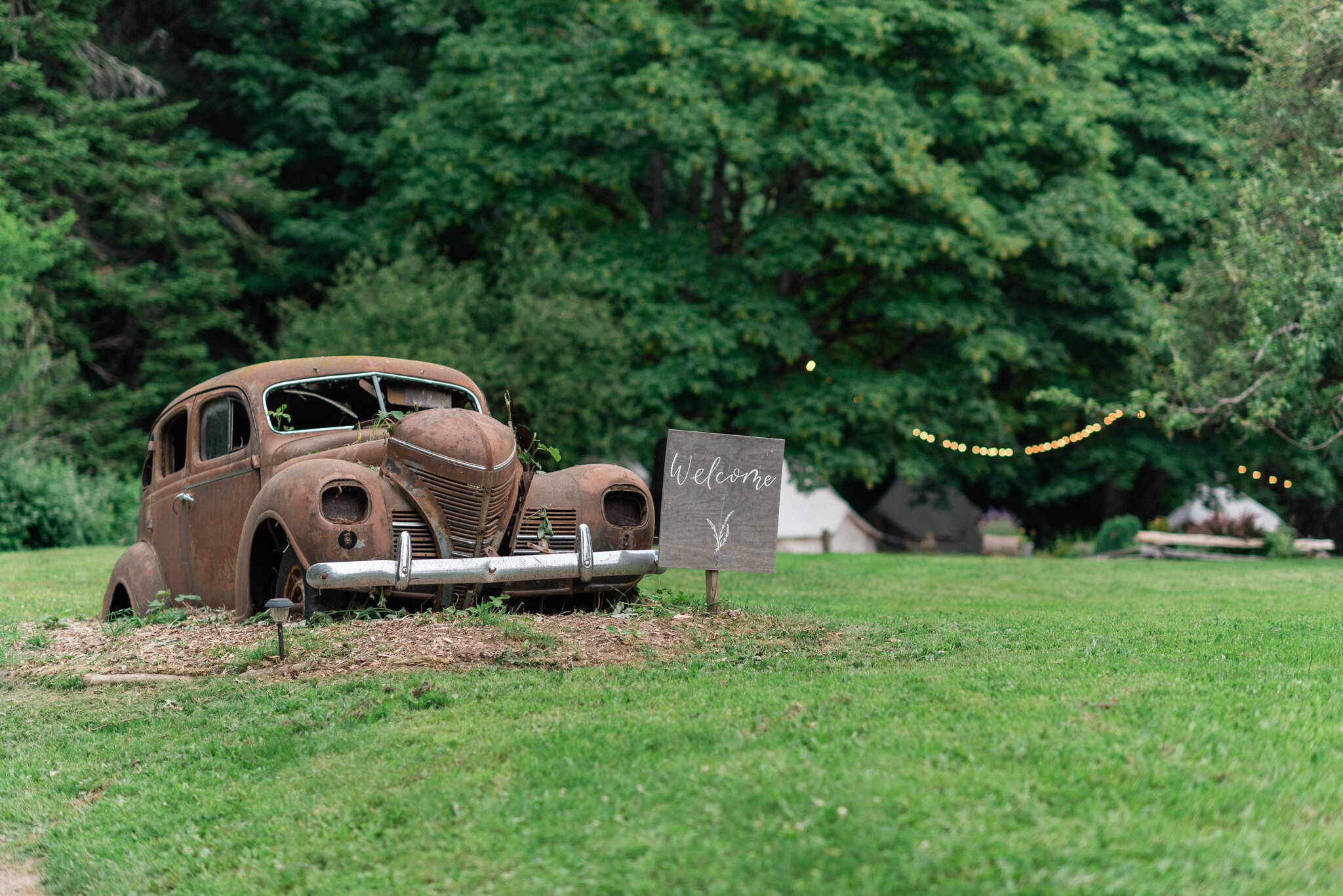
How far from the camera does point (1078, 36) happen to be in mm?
22594

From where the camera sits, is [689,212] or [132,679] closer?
[132,679]

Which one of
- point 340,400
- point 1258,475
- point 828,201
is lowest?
point 1258,475

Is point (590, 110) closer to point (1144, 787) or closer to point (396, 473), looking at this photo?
point (396, 473)

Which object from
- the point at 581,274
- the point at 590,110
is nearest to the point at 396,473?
the point at 581,274

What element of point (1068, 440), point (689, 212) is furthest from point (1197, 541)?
point (689, 212)

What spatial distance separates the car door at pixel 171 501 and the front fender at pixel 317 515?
152 cm

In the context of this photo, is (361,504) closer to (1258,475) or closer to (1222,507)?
(1258,475)

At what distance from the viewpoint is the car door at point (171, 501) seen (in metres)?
9.19

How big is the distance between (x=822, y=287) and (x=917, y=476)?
4.75 meters

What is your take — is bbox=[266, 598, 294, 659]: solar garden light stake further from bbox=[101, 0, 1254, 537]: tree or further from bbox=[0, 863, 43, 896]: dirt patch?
bbox=[101, 0, 1254, 537]: tree

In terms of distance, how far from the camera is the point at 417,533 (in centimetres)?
764

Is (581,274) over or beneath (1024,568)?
over

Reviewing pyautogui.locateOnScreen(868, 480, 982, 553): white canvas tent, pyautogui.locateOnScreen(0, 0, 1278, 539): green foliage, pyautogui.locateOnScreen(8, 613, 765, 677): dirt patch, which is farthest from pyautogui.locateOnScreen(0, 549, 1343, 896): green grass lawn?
pyautogui.locateOnScreen(868, 480, 982, 553): white canvas tent

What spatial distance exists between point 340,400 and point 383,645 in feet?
8.95
